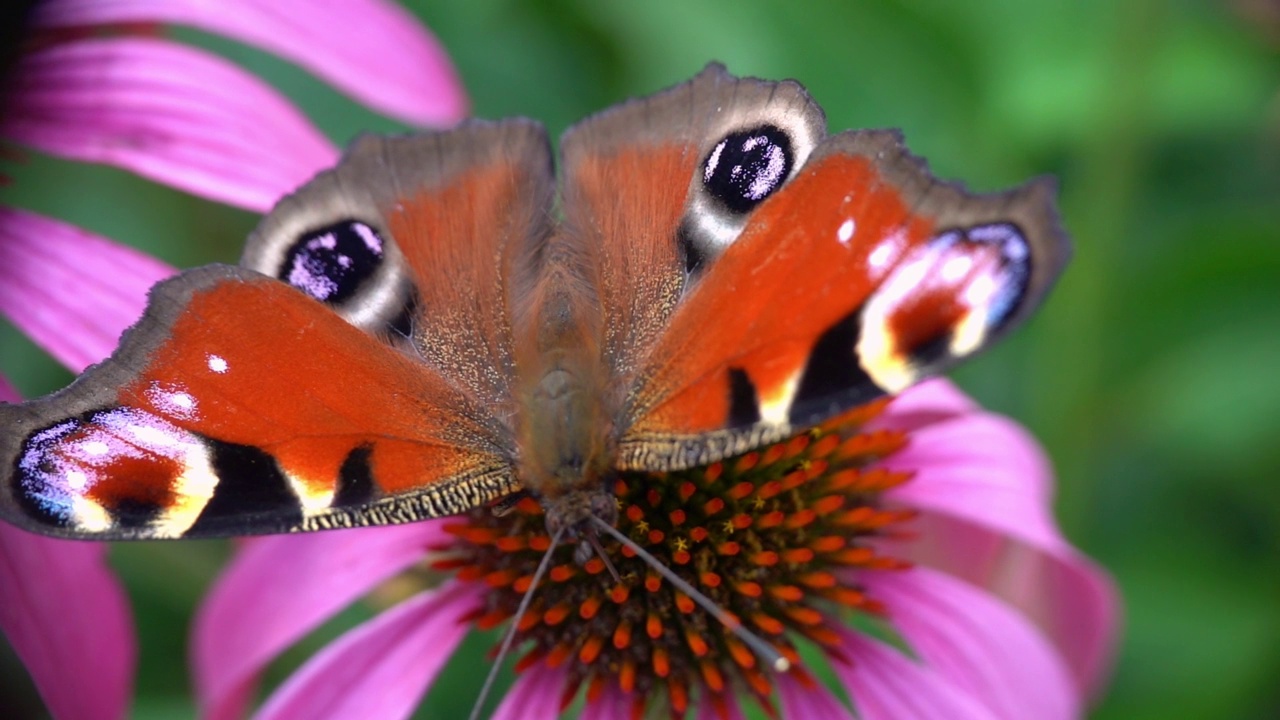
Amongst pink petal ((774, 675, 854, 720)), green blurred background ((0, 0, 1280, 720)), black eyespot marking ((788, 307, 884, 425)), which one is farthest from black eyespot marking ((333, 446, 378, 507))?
green blurred background ((0, 0, 1280, 720))

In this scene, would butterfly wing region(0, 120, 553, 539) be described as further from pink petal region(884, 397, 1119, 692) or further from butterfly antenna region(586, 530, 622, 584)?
pink petal region(884, 397, 1119, 692)

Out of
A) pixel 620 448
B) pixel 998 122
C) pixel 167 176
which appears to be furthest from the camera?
pixel 998 122

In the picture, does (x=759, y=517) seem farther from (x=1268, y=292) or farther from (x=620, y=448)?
(x=1268, y=292)

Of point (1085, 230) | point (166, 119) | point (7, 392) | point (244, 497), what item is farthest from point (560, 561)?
point (1085, 230)

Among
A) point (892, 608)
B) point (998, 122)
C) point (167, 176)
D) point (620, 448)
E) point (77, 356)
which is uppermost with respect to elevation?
point (998, 122)

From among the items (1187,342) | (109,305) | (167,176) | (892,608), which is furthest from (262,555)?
(1187,342)

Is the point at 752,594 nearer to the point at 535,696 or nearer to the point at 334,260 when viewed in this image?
the point at 535,696

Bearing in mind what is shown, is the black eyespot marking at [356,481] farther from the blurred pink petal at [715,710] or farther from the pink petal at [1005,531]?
the pink petal at [1005,531]
